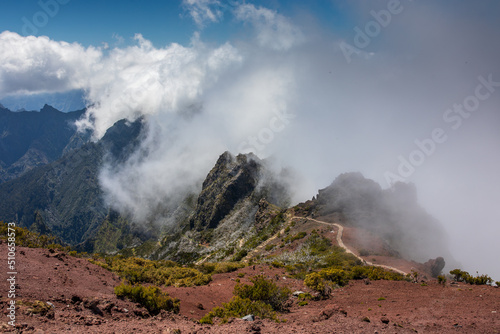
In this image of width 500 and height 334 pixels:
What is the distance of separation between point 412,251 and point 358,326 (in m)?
73.8

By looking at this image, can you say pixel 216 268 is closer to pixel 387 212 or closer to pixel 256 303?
pixel 256 303

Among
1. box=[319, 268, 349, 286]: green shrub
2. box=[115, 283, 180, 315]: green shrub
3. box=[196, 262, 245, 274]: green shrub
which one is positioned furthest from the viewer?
box=[196, 262, 245, 274]: green shrub

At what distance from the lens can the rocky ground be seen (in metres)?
10.3

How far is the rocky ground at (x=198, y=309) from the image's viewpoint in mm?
10305

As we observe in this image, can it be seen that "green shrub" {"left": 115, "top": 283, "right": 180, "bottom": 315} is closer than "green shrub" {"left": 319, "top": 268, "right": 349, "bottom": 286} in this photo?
Yes

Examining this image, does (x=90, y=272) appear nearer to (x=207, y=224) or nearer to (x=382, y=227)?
(x=382, y=227)

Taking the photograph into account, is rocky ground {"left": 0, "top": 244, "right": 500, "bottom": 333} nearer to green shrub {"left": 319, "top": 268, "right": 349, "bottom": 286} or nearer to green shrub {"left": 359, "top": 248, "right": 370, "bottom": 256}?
green shrub {"left": 319, "top": 268, "right": 349, "bottom": 286}

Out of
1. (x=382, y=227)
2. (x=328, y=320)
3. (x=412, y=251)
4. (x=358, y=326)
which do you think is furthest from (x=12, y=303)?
(x=412, y=251)

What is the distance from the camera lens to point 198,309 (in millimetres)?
17219

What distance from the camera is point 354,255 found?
151ft

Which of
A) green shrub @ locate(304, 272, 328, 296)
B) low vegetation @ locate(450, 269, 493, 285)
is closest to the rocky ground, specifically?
green shrub @ locate(304, 272, 328, 296)

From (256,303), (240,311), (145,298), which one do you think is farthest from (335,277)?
(145,298)

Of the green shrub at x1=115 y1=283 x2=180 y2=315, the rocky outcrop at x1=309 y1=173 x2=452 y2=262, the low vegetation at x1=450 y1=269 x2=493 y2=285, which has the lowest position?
the green shrub at x1=115 y1=283 x2=180 y2=315

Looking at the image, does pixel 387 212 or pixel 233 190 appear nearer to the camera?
pixel 387 212
